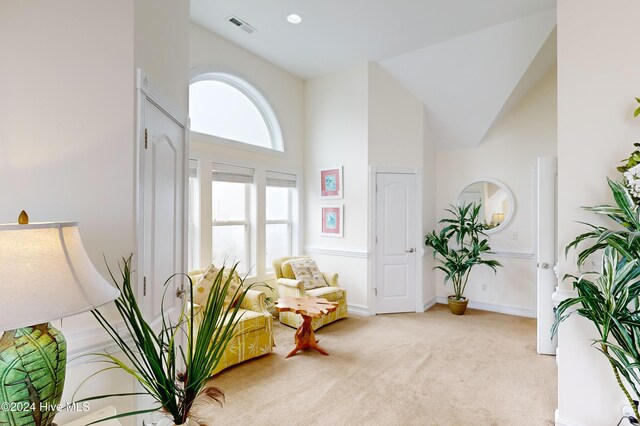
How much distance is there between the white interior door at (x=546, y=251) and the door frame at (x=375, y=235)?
156 centimetres

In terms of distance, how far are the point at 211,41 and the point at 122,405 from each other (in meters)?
3.61

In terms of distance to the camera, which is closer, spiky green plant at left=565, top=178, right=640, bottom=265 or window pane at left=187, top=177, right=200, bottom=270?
spiky green plant at left=565, top=178, right=640, bottom=265

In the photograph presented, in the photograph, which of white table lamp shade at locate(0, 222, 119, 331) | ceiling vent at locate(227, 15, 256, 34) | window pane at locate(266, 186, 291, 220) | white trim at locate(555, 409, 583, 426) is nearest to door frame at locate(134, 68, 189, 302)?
white table lamp shade at locate(0, 222, 119, 331)

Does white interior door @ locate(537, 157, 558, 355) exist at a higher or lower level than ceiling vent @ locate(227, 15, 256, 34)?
lower

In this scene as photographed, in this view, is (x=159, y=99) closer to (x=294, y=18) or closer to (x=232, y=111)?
(x=294, y=18)

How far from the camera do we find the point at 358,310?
4477 millimetres

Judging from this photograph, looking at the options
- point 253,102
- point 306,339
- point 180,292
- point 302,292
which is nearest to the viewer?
point 180,292

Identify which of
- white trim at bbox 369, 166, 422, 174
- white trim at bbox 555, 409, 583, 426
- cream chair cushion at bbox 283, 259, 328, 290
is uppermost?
white trim at bbox 369, 166, 422, 174

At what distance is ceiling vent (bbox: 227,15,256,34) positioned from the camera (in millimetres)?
3365

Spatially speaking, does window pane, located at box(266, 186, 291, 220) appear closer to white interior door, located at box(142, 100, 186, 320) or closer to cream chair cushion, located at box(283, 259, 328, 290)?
cream chair cushion, located at box(283, 259, 328, 290)

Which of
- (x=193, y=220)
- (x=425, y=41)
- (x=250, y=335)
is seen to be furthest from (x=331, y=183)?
(x=250, y=335)

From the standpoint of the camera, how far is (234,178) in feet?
12.9

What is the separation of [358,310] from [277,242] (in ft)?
4.98

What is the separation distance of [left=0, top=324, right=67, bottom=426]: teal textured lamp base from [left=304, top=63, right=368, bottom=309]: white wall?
3.78 metres
